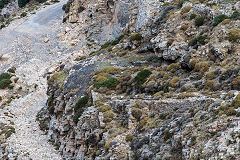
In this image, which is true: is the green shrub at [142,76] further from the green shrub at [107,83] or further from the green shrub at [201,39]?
the green shrub at [201,39]

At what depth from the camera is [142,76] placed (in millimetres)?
29516

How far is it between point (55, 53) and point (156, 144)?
46826mm

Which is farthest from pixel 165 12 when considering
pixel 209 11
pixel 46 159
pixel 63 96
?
pixel 46 159

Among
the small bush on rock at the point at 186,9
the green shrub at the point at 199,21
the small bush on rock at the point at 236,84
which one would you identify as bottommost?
the small bush on rock at the point at 236,84

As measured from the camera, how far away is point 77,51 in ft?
192

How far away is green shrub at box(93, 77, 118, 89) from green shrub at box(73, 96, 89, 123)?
2.02m

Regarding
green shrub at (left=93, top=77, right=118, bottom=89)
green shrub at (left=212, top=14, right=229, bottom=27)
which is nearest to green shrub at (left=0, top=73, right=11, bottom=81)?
green shrub at (left=93, top=77, right=118, bottom=89)

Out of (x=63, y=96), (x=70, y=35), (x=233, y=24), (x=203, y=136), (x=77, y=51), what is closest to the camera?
(x=203, y=136)

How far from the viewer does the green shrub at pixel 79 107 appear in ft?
95.8

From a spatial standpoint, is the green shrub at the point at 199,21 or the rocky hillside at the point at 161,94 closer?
the rocky hillside at the point at 161,94

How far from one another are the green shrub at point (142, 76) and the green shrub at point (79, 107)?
5.67 m

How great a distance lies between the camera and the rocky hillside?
16031mm

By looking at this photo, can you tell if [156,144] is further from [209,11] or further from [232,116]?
[209,11]

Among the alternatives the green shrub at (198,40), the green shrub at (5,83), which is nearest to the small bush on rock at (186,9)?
the green shrub at (198,40)
